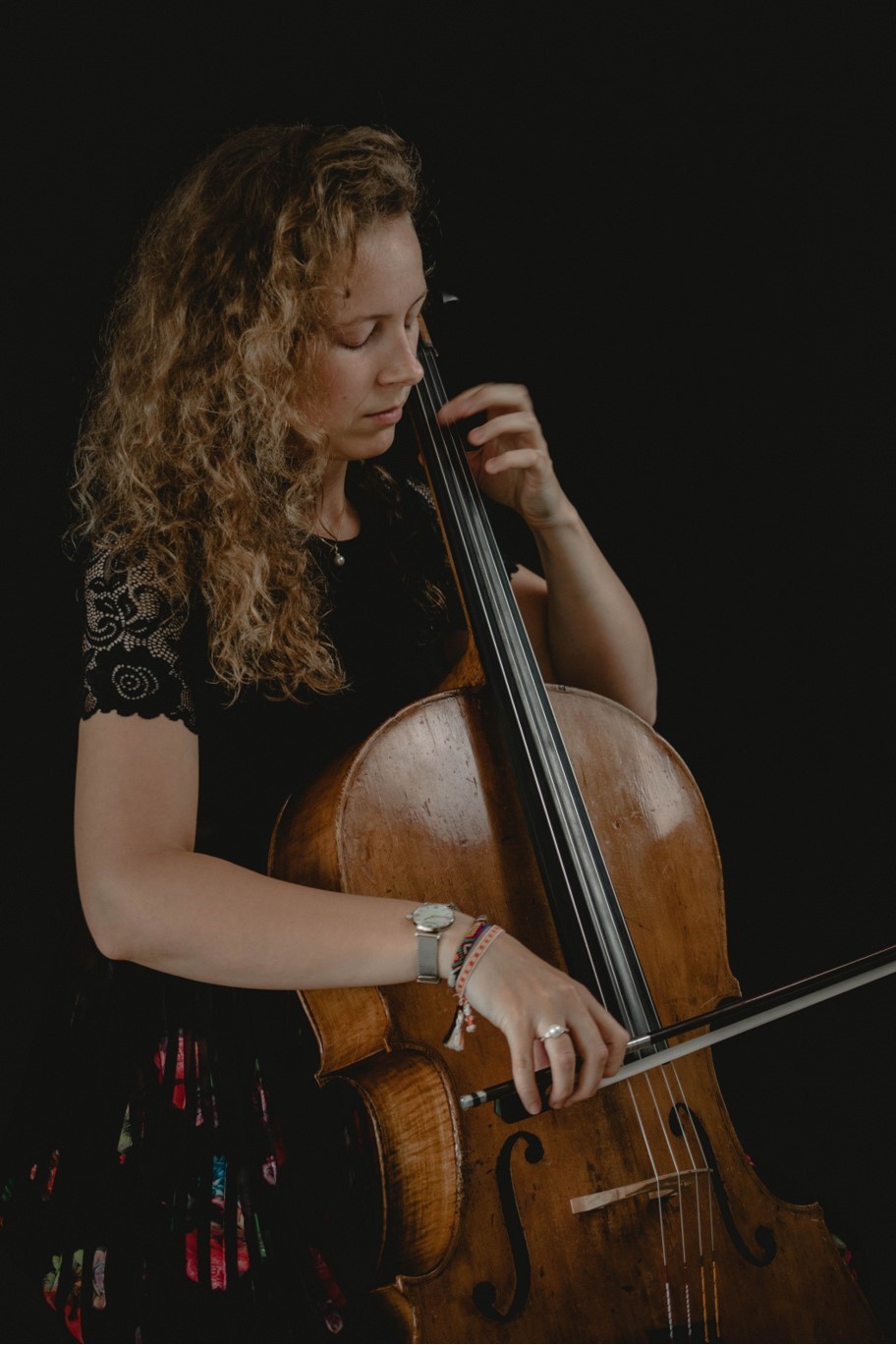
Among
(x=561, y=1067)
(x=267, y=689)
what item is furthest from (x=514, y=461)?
(x=561, y=1067)

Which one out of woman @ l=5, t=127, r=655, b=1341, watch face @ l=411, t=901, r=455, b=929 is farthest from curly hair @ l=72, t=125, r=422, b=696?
watch face @ l=411, t=901, r=455, b=929

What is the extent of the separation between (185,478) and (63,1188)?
2.95 ft

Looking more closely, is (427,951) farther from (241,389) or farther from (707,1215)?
(241,389)

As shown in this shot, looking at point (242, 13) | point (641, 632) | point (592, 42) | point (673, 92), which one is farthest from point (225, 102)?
point (641, 632)

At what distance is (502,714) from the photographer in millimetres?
1262

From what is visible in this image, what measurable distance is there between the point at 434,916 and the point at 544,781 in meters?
0.24

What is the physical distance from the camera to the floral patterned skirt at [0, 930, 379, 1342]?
4.05 feet

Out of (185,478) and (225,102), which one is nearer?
(185,478)

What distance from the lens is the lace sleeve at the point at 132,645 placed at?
1.16m

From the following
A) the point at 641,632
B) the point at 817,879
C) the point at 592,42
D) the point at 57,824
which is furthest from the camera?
the point at 817,879

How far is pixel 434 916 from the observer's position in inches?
41.9

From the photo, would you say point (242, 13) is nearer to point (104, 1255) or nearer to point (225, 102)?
point (225, 102)

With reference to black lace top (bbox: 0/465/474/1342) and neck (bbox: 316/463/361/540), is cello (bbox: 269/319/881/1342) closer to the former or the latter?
black lace top (bbox: 0/465/474/1342)

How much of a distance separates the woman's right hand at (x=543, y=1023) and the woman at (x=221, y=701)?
0.09 meters
